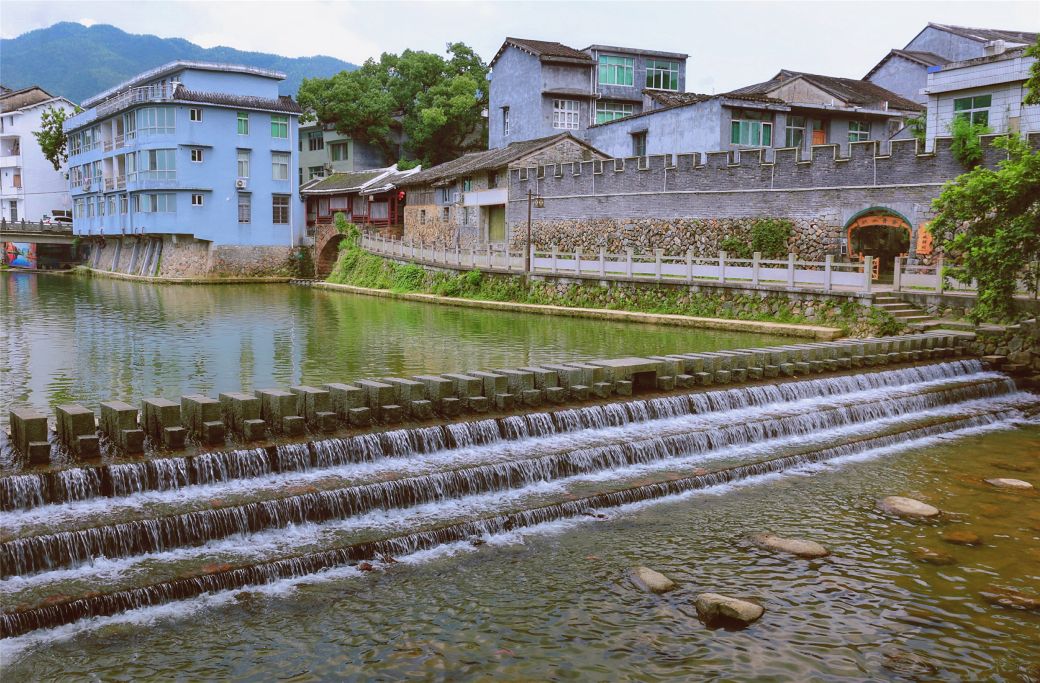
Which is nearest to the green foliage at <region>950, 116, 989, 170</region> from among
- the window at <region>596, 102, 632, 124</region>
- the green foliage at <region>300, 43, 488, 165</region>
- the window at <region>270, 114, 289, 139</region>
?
the window at <region>596, 102, 632, 124</region>

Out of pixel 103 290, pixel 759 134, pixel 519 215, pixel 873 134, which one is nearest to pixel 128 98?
pixel 103 290

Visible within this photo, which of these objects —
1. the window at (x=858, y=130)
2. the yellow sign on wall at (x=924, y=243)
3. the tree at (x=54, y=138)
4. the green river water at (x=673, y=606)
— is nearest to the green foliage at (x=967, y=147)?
the yellow sign on wall at (x=924, y=243)

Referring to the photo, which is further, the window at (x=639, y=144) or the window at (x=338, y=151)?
the window at (x=338, y=151)

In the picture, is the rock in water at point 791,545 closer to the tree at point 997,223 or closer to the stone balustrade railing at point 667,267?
the tree at point 997,223

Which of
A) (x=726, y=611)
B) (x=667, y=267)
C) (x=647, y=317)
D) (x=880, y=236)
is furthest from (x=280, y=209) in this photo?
(x=726, y=611)

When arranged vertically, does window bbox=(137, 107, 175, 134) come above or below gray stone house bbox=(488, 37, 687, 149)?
below

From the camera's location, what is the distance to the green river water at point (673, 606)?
285 inches

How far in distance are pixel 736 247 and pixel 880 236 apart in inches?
273

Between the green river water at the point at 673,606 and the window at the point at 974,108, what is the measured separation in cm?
2576

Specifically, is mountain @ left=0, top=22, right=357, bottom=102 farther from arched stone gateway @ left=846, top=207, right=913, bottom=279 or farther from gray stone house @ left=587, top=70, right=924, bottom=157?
arched stone gateway @ left=846, top=207, right=913, bottom=279

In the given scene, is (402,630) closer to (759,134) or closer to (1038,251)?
(1038,251)

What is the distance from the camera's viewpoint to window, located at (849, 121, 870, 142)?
43125 millimetres

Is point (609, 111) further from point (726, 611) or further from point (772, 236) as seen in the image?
point (726, 611)

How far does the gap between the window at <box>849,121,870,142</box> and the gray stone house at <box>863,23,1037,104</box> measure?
5.69 meters
